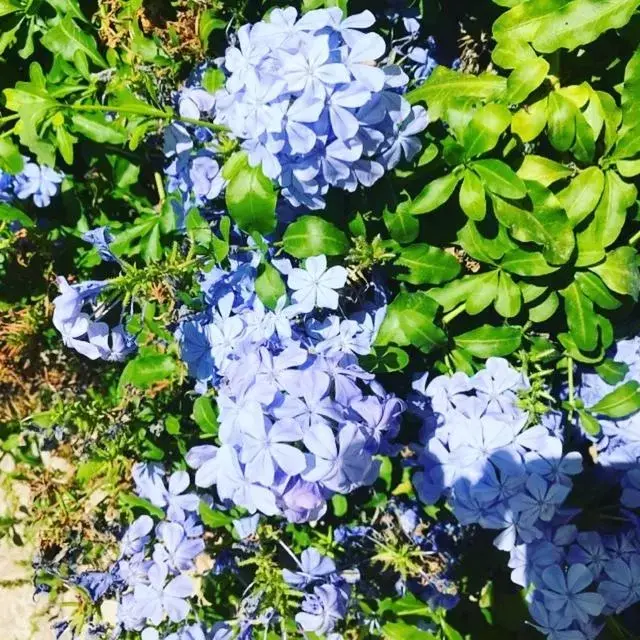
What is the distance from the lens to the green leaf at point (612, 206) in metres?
1.50

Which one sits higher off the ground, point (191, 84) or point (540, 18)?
point (540, 18)

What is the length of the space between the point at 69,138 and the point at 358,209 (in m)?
0.61

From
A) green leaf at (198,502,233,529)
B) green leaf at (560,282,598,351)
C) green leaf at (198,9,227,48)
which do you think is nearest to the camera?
green leaf at (560,282,598,351)

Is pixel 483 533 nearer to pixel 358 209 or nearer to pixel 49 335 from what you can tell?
pixel 358 209

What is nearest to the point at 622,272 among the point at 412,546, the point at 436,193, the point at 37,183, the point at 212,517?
the point at 436,193

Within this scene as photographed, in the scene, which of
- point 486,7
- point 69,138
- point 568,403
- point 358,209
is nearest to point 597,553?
point 568,403

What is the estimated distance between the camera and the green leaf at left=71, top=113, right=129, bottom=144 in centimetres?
170

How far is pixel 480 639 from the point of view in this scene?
2.01 meters

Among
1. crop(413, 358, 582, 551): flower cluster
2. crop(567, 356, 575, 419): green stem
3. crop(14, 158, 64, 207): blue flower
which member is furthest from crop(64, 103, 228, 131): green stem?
crop(567, 356, 575, 419): green stem

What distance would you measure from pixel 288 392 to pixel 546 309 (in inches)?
23.0

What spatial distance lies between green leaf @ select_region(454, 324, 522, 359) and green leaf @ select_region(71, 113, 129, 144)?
→ 819 mm

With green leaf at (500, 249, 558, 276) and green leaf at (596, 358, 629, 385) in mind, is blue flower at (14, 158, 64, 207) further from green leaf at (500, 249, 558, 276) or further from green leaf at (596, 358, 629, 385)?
green leaf at (596, 358, 629, 385)

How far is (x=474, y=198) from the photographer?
4.82 feet

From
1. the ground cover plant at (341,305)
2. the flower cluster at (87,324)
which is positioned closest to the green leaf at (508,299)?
the ground cover plant at (341,305)
